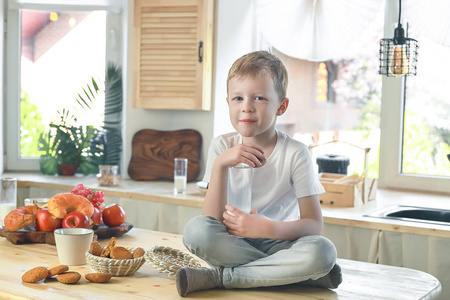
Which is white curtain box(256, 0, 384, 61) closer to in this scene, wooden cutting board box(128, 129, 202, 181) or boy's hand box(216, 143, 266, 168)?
wooden cutting board box(128, 129, 202, 181)

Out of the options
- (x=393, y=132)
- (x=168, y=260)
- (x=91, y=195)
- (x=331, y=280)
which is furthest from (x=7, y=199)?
(x=393, y=132)

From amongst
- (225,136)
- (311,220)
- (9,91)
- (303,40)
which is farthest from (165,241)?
(9,91)

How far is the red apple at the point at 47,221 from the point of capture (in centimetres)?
206

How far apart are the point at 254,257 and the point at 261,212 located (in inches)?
6.1

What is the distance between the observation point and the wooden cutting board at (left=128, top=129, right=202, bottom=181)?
363 centimetres

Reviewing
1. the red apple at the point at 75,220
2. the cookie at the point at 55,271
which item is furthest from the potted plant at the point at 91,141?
the cookie at the point at 55,271

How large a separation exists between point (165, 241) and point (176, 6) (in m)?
1.73

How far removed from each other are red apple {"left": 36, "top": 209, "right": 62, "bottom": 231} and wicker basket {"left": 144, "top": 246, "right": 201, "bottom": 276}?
432 millimetres

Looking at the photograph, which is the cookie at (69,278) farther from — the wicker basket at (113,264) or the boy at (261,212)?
the boy at (261,212)

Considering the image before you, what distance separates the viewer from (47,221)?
2.07m

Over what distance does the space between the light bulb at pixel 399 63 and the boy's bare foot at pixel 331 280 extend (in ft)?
5.21

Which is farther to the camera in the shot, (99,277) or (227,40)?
(227,40)

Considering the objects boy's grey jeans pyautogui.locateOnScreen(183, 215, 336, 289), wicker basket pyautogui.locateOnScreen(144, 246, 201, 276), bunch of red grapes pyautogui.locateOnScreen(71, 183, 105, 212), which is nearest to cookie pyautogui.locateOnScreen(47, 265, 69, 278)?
wicker basket pyautogui.locateOnScreen(144, 246, 201, 276)

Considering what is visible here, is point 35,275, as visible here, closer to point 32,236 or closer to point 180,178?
point 32,236
